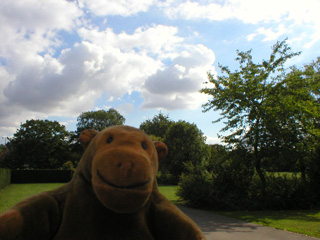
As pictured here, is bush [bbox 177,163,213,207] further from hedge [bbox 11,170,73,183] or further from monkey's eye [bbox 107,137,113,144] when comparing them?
hedge [bbox 11,170,73,183]

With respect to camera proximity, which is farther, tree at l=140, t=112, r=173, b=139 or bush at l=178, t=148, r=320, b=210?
tree at l=140, t=112, r=173, b=139

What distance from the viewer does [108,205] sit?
1.76m

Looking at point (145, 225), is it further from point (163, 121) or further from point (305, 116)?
point (163, 121)

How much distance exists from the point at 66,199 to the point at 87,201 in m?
0.23

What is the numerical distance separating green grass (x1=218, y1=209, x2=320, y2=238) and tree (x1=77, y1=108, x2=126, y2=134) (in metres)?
39.9

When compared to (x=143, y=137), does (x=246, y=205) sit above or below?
below

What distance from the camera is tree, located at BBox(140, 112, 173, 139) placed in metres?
47.6

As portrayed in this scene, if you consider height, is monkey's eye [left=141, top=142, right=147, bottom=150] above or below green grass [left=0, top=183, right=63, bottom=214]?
above

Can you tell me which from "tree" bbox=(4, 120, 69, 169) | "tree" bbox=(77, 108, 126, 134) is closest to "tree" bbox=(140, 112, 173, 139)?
"tree" bbox=(77, 108, 126, 134)

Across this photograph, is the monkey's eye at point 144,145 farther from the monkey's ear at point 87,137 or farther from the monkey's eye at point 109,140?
the monkey's ear at point 87,137

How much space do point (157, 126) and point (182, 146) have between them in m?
13.0

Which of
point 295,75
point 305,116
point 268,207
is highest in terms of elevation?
point 295,75

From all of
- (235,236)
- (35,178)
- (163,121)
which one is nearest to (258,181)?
(235,236)

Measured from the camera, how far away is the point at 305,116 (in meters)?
12.7
